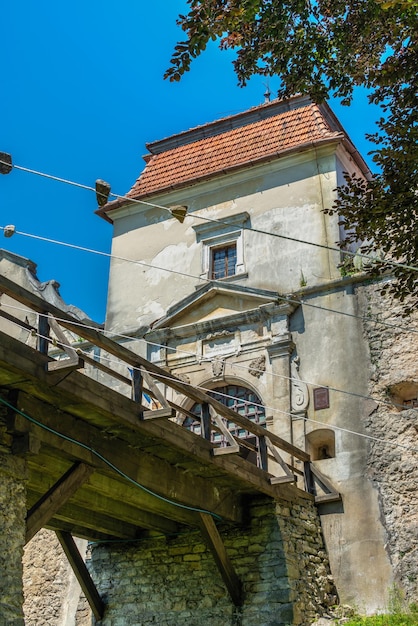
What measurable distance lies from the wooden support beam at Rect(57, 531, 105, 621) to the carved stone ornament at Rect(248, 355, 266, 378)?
4.54 m

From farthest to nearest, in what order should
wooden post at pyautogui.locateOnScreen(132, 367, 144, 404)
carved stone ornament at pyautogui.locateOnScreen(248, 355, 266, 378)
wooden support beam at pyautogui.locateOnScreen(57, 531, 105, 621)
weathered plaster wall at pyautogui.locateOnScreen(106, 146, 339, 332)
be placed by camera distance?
weathered plaster wall at pyautogui.locateOnScreen(106, 146, 339, 332)
carved stone ornament at pyautogui.locateOnScreen(248, 355, 266, 378)
wooden support beam at pyautogui.locateOnScreen(57, 531, 105, 621)
wooden post at pyautogui.locateOnScreen(132, 367, 144, 404)

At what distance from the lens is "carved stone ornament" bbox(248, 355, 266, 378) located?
1468cm

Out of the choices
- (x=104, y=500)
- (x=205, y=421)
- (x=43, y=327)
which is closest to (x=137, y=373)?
(x=205, y=421)

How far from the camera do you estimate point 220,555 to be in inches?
440

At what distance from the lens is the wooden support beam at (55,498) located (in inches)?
338

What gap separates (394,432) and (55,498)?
6223 millimetres

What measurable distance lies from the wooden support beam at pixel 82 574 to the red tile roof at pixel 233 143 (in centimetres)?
838

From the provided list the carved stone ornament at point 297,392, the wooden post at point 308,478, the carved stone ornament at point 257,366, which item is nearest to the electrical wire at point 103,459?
the wooden post at point 308,478

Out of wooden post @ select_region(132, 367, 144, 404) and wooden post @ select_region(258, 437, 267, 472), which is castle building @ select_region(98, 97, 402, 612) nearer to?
wooden post @ select_region(258, 437, 267, 472)

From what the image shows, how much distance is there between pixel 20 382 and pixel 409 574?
6.93 metres

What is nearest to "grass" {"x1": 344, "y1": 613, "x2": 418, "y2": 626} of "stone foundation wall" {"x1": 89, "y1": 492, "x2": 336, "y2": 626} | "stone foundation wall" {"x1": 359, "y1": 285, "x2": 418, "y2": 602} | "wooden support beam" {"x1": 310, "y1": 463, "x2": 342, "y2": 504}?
"stone foundation wall" {"x1": 359, "y1": 285, "x2": 418, "y2": 602}

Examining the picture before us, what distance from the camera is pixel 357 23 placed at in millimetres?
8320

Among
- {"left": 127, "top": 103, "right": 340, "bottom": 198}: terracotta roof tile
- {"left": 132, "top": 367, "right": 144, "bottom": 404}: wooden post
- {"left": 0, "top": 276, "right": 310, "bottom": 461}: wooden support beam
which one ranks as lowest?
{"left": 132, "top": 367, "right": 144, "bottom": 404}: wooden post

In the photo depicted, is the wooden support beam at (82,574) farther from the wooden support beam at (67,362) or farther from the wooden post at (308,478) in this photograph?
the wooden support beam at (67,362)
